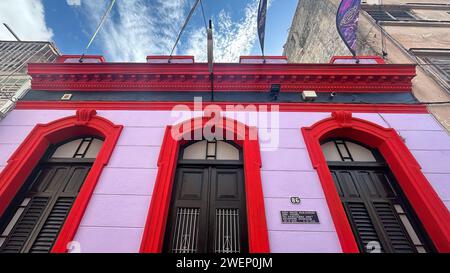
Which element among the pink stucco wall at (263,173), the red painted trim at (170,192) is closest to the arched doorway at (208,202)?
the red painted trim at (170,192)

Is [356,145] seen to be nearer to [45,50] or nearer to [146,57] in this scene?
[146,57]

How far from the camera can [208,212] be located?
4.51 metres

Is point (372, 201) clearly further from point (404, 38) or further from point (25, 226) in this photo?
point (404, 38)

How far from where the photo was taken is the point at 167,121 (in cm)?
583

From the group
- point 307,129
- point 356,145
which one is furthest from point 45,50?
point 356,145

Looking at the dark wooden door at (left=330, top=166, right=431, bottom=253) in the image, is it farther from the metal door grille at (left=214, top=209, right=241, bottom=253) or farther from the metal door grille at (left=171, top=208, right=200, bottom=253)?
the metal door grille at (left=171, top=208, right=200, bottom=253)

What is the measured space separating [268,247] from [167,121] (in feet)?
12.6

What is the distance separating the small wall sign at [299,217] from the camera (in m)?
4.06

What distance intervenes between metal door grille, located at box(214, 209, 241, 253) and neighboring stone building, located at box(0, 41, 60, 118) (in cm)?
615

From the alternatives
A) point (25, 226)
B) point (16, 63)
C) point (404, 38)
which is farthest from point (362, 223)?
point (16, 63)

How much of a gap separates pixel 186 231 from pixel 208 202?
71 centimetres

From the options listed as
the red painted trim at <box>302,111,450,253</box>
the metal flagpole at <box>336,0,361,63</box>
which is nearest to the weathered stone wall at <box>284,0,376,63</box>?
the metal flagpole at <box>336,0,361,63</box>

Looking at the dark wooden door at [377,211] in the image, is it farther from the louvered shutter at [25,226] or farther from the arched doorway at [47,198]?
the louvered shutter at [25,226]

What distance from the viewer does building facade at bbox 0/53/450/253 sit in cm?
409
